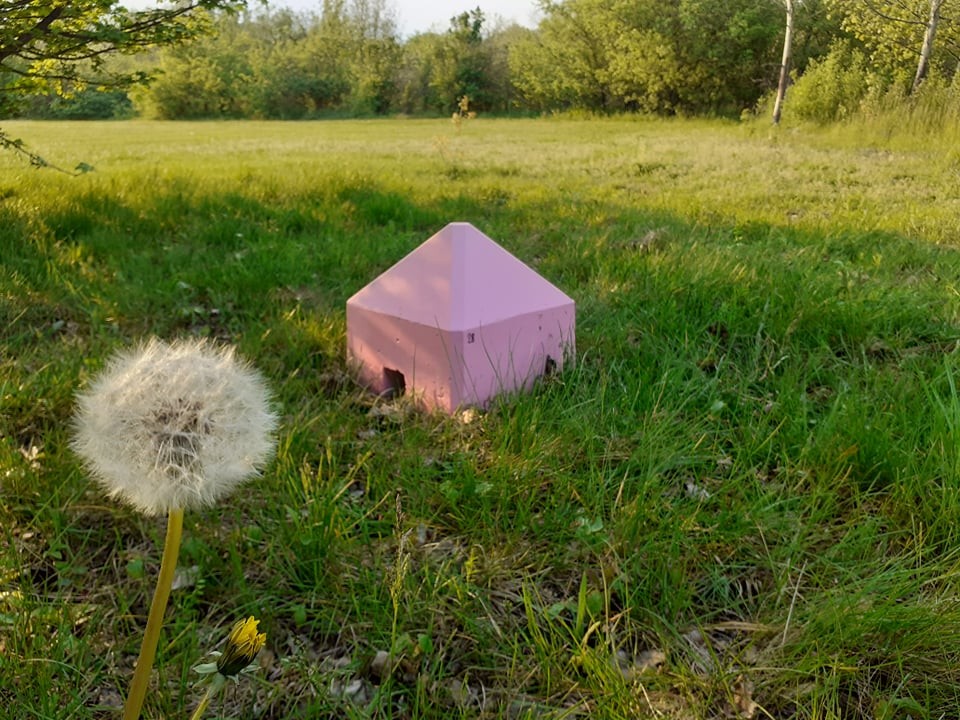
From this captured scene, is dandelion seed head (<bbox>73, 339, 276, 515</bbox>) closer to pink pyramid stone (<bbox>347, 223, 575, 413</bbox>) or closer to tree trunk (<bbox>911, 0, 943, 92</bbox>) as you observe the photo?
pink pyramid stone (<bbox>347, 223, 575, 413</bbox>)

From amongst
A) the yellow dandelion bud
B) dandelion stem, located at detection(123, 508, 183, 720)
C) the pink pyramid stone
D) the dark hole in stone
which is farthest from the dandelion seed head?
the dark hole in stone

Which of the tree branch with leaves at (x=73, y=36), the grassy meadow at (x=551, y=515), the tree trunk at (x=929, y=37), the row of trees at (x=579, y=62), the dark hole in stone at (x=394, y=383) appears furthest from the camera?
the row of trees at (x=579, y=62)

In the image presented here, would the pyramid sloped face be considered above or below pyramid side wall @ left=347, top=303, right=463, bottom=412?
above

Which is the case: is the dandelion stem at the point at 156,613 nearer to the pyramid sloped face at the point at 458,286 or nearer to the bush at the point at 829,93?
the pyramid sloped face at the point at 458,286

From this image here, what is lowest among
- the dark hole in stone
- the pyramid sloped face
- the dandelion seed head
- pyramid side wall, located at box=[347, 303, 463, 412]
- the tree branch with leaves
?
the dark hole in stone

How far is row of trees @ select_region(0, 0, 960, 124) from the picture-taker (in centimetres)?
1703

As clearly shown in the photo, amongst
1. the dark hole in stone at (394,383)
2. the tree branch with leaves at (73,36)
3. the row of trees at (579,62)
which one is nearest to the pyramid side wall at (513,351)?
the dark hole in stone at (394,383)

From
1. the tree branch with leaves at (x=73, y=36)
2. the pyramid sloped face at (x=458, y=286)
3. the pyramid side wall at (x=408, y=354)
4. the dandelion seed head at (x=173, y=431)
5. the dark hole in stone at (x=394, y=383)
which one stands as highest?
the tree branch with leaves at (x=73, y=36)

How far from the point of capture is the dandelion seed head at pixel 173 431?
939mm

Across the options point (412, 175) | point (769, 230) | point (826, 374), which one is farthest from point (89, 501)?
point (412, 175)

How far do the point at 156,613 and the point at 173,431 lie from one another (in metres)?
0.25

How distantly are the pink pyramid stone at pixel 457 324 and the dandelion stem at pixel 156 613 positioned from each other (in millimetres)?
1560

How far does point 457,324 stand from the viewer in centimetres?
240

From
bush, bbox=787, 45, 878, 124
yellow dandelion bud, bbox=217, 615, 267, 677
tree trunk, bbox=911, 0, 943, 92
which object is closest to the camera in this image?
yellow dandelion bud, bbox=217, 615, 267, 677
